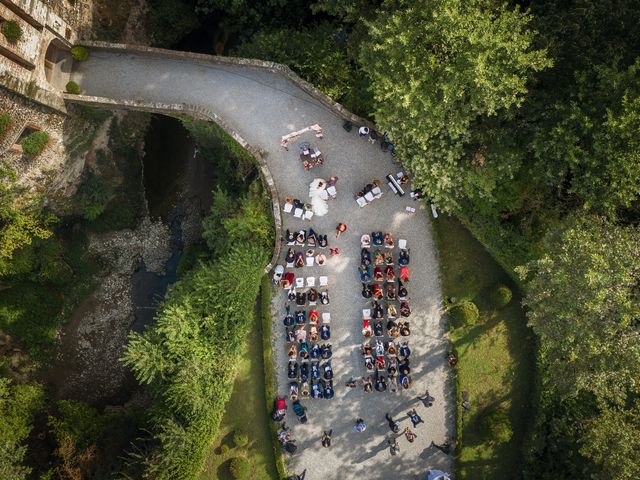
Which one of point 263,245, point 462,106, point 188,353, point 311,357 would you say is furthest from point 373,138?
point 188,353

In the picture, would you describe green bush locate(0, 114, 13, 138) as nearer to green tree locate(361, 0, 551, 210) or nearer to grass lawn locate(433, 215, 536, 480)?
green tree locate(361, 0, 551, 210)

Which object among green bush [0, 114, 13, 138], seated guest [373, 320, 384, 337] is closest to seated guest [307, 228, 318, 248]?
seated guest [373, 320, 384, 337]

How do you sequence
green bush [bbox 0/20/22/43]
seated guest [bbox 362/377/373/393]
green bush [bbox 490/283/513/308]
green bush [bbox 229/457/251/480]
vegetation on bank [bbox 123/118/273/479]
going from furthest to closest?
seated guest [bbox 362/377/373/393], green bush [bbox 490/283/513/308], green bush [bbox 229/457/251/480], vegetation on bank [bbox 123/118/273/479], green bush [bbox 0/20/22/43]

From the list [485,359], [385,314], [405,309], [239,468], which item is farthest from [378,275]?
[239,468]

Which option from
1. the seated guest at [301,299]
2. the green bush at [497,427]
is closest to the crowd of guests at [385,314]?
the seated guest at [301,299]

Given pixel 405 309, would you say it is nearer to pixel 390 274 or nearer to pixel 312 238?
pixel 390 274

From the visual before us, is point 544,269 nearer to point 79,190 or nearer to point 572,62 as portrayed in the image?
point 572,62
